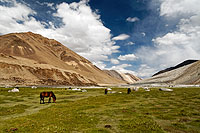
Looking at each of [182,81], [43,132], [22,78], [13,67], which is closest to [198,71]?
[182,81]

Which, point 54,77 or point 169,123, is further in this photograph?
point 54,77

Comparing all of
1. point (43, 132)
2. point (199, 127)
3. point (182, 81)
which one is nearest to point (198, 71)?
point (182, 81)

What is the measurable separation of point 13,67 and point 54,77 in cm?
5349

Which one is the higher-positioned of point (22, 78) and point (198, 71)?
point (198, 71)

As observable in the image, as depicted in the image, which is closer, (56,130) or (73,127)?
(56,130)

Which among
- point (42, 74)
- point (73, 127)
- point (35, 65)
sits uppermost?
point (35, 65)

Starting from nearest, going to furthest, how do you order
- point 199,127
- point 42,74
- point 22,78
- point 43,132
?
point 43,132 → point 199,127 → point 22,78 → point 42,74

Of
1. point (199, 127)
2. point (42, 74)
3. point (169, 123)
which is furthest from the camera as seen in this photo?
point (42, 74)

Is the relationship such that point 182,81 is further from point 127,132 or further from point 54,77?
point 127,132

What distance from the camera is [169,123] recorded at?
46.8 feet

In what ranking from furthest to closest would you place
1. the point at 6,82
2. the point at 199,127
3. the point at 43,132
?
the point at 6,82 < the point at 199,127 < the point at 43,132

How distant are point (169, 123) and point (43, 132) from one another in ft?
41.8

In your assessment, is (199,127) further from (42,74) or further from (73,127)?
(42,74)

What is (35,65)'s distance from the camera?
19950cm
